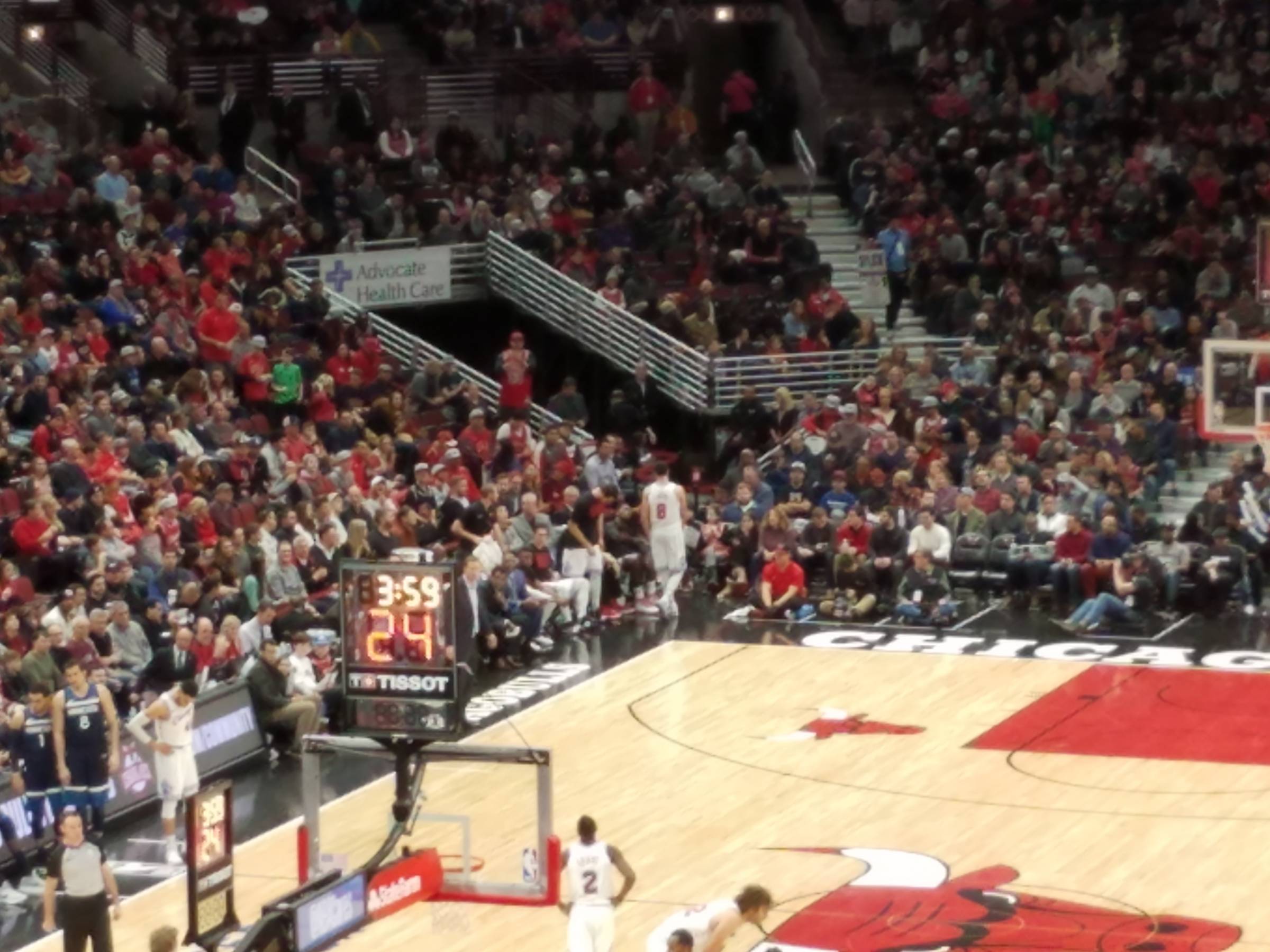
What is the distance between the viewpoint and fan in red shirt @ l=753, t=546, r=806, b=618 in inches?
1085

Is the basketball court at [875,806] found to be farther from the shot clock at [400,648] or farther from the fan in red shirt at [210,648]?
the fan in red shirt at [210,648]

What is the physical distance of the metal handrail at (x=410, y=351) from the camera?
3162cm

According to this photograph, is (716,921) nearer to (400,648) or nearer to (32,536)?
(400,648)

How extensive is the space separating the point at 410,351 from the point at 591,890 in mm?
17002

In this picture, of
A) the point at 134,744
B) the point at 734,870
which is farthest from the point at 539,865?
the point at 134,744

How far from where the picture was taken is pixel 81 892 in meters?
16.6

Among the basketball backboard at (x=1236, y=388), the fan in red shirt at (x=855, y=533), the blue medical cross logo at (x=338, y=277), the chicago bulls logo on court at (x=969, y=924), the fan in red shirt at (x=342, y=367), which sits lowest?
the chicago bulls logo on court at (x=969, y=924)

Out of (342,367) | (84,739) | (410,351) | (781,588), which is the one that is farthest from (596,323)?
(84,739)

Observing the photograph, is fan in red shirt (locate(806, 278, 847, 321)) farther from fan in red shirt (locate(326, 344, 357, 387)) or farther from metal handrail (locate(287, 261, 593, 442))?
fan in red shirt (locate(326, 344, 357, 387))

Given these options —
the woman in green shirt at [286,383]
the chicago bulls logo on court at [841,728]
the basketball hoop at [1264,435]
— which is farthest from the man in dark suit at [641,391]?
the chicago bulls logo on court at [841,728]

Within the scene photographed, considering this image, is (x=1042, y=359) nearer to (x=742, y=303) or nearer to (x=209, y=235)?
(x=742, y=303)

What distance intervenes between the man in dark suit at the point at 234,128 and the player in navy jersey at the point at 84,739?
15.1m

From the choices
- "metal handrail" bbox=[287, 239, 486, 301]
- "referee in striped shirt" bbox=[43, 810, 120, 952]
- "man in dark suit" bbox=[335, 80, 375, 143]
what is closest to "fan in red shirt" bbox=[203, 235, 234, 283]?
"metal handrail" bbox=[287, 239, 486, 301]

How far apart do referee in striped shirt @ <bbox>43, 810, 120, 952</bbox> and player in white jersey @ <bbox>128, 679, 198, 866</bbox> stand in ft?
8.82
